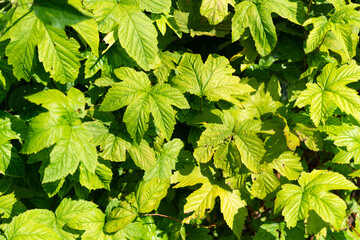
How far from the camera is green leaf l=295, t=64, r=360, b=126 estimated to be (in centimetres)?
208

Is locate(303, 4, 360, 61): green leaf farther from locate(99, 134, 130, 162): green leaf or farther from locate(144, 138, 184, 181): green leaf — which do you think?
locate(99, 134, 130, 162): green leaf

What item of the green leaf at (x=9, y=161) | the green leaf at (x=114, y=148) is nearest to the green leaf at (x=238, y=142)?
the green leaf at (x=114, y=148)

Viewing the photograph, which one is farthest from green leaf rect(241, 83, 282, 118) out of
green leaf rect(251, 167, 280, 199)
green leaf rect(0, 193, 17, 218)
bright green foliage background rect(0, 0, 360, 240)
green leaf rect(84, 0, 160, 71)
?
green leaf rect(0, 193, 17, 218)

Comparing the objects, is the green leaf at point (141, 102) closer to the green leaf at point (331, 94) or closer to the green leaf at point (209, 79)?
Result: the green leaf at point (209, 79)

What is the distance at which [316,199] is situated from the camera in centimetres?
198

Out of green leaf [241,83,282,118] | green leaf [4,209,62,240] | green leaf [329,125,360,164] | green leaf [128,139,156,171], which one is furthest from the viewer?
green leaf [241,83,282,118]

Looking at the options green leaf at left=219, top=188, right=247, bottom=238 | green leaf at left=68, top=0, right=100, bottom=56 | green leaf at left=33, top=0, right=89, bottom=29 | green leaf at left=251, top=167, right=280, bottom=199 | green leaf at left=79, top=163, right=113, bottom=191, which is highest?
green leaf at left=33, top=0, right=89, bottom=29

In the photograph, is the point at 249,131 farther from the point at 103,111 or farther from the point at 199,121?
the point at 103,111

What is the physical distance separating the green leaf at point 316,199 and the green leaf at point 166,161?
29.0 inches

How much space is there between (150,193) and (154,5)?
120 centimetres

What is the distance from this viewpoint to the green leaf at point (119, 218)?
79.9 inches

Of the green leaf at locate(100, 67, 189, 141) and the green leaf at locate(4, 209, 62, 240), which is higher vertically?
the green leaf at locate(100, 67, 189, 141)

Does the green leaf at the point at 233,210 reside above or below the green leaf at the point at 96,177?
below

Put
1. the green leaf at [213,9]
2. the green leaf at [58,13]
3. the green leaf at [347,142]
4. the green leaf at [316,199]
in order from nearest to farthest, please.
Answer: the green leaf at [58,13] → the green leaf at [316,199] → the green leaf at [213,9] → the green leaf at [347,142]
